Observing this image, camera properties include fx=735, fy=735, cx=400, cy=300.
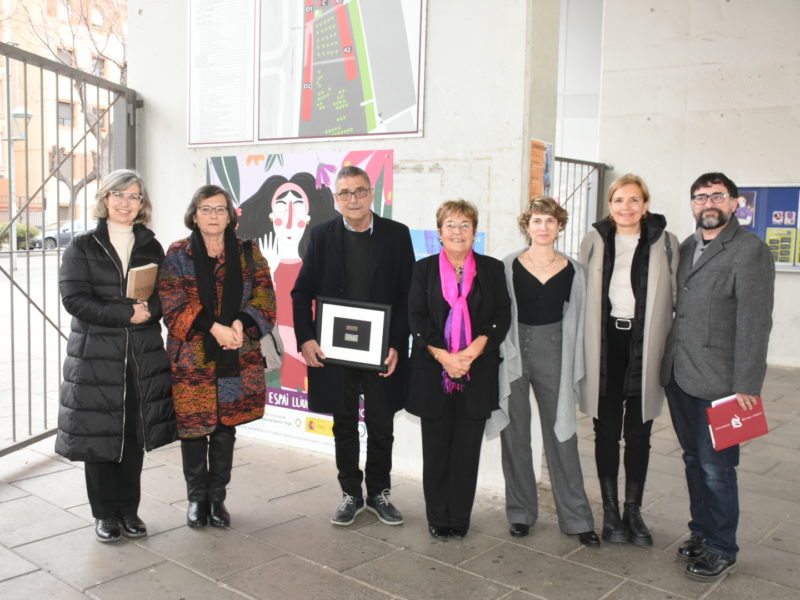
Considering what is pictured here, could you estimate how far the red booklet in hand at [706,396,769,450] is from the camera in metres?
3.25

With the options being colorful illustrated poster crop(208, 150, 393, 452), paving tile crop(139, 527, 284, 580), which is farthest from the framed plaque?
colorful illustrated poster crop(208, 150, 393, 452)

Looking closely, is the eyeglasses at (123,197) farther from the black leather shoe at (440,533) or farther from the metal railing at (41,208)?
the black leather shoe at (440,533)

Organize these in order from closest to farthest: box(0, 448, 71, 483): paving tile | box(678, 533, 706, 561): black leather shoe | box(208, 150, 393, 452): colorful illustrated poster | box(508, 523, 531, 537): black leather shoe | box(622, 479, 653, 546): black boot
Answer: box(678, 533, 706, 561): black leather shoe, box(622, 479, 653, 546): black boot, box(508, 523, 531, 537): black leather shoe, box(0, 448, 71, 483): paving tile, box(208, 150, 393, 452): colorful illustrated poster

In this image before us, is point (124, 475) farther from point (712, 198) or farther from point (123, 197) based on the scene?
point (712, 198)

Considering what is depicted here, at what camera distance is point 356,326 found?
153 inches

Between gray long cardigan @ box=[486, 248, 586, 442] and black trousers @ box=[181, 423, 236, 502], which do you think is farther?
black trousers @ box=[181, 423, 236, 502]

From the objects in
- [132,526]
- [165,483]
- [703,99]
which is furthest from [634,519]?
[703,99]

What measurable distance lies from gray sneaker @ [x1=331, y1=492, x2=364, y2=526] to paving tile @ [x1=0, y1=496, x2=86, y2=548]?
1348 millimetres

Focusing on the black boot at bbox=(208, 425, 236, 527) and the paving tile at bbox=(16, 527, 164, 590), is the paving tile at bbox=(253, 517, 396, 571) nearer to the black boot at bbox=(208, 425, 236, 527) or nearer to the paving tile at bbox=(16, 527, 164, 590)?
the black boot at bbox=(208, 425, 236, 527)

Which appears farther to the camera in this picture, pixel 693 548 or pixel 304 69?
pixel 304 69

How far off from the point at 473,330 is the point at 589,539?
1230mm

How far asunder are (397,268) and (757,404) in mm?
1861

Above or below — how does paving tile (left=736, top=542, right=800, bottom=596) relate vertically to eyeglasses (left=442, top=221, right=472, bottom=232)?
below

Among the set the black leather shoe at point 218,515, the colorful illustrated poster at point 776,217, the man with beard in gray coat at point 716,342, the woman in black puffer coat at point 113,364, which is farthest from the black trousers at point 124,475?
the colorful illustrated poster at point 776,217
